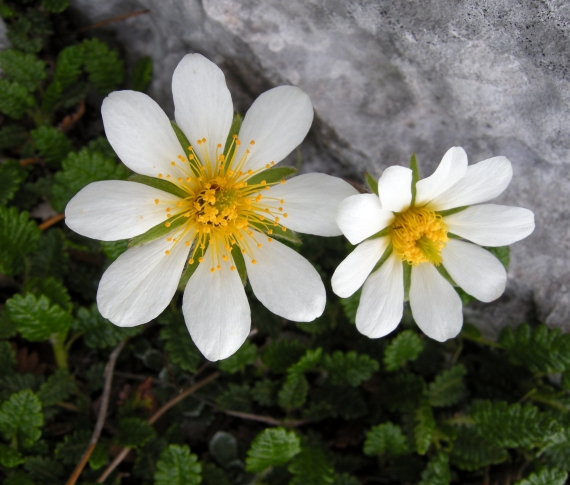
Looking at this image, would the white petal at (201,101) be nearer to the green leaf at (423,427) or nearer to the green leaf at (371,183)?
the green leaf at (371,183)

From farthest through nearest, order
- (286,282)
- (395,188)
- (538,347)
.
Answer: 1. (538,347)
2. (286,282)
3. (395,188)

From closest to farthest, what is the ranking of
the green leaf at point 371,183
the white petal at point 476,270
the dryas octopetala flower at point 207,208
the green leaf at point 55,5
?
the dryas octopetala flower at point 207,208
the green leaf at point 371,183
the white petal at point 476,270
the green leaf at point 55,5

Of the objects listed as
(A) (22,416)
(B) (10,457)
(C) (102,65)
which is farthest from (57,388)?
(C) (102,65)

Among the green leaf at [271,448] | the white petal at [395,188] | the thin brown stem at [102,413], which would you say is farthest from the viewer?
the thin brown stem at [102,413]

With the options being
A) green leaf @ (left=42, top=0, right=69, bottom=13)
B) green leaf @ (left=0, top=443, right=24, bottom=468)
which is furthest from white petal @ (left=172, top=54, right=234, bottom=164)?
green leaf @ (left=0, top=443, right=24, bottom=468)

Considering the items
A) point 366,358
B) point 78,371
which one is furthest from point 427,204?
point 78,371

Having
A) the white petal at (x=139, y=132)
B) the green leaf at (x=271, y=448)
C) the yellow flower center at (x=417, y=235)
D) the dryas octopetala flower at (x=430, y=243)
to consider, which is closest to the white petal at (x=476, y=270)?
the dryas octopetala flower at (x=430, y=243)

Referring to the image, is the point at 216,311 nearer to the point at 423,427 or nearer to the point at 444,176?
the point at 444,176
